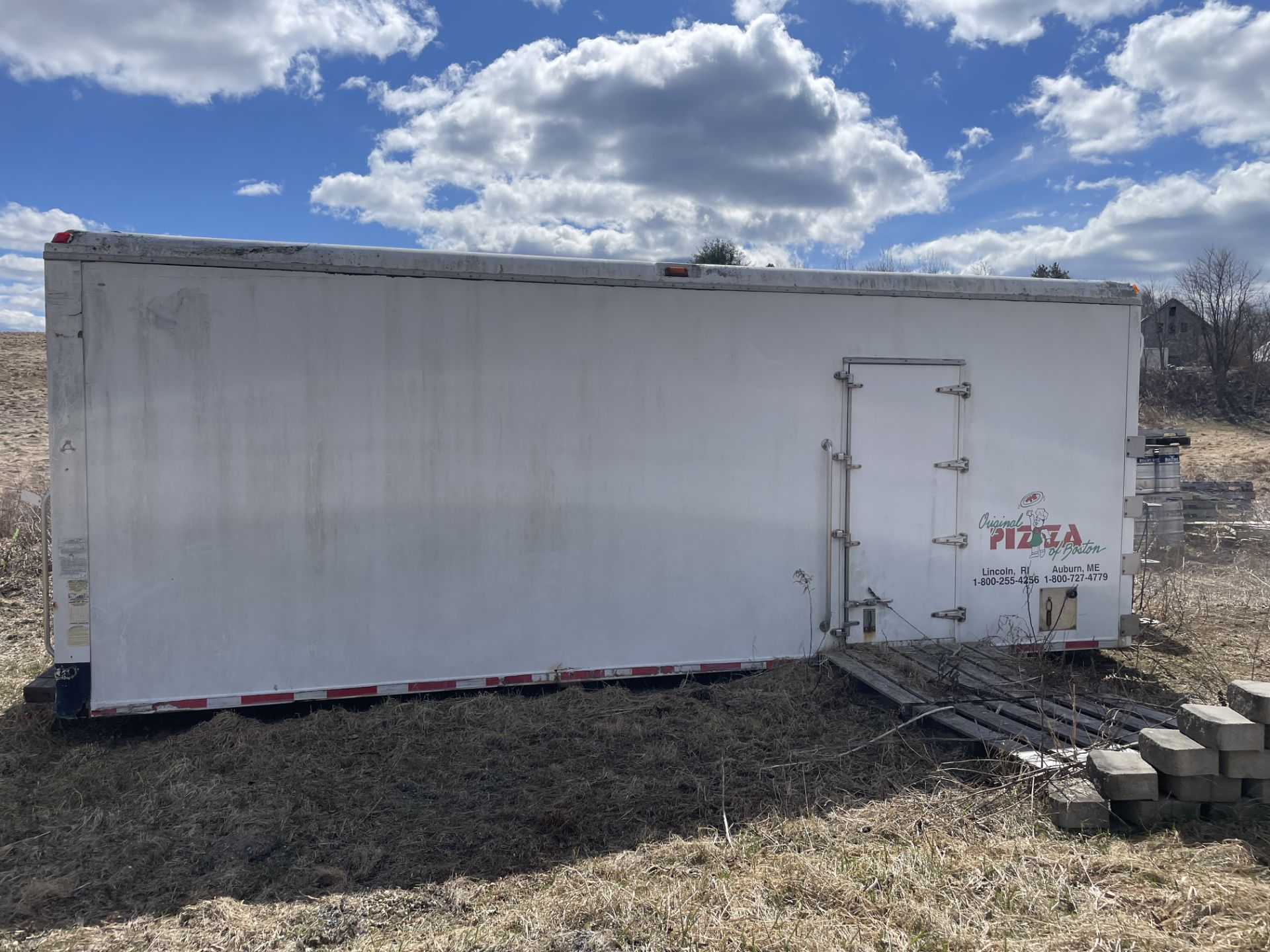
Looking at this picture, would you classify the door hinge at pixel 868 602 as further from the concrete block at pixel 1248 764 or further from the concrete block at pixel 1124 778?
the concrete block at pixel 1248 764

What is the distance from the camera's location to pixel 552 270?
532cm

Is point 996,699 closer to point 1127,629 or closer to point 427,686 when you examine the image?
point 1127,629

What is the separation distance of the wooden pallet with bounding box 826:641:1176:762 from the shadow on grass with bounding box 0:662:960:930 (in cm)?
22

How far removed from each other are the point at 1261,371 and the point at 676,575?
3323cm

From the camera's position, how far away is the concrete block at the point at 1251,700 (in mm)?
3740

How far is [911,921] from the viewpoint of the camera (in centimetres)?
308

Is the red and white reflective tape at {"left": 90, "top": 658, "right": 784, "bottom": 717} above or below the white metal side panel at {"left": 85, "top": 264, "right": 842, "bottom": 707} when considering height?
below

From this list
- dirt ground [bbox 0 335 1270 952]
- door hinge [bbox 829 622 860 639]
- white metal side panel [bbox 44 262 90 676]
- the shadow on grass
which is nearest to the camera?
dirt ground [bbox 0 335 1270 952]

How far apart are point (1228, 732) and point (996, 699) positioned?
147 centimetres

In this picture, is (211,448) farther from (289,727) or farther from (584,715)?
(584,715)

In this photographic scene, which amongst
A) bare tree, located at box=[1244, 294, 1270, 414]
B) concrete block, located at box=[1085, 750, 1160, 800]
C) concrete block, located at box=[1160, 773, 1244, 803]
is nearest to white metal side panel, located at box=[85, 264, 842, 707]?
concrete block, located at box=[1085, 750, 1160, 800]

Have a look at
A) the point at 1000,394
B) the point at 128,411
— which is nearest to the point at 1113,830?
the point at 1000,394

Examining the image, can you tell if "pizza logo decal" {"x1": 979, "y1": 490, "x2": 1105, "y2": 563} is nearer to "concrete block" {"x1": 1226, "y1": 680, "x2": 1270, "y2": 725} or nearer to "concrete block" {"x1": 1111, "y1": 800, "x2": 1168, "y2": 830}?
"concrete block" {"x1": 1226, "y1": 680, "x2": 1270, "y2": 725}

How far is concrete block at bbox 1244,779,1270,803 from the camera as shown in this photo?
151 inches
